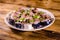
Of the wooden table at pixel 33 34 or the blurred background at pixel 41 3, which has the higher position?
the blurred background at pixel 41 3

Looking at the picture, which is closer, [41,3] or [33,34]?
[33,34]

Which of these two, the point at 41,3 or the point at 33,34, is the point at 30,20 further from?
the point at 41,3

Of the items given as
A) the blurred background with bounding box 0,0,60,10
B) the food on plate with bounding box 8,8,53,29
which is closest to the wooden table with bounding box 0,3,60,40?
the food on plate with bounding box 8,8,53,29

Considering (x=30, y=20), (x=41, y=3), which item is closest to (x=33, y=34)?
(x=30, y=20)

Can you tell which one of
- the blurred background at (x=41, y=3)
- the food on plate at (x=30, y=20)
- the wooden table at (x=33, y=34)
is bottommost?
the wooden table at (x=33, y=34)

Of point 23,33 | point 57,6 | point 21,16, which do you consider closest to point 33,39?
point 23,33

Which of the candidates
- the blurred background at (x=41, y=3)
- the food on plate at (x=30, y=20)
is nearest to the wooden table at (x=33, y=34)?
the food on plate at (x=30, y=20)

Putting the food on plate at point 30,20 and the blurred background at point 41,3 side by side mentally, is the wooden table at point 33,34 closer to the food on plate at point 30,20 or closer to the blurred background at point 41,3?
the food on plate at point 30,20

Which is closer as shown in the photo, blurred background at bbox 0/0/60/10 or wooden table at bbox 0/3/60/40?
wooden table at bbox 0/3/60/40

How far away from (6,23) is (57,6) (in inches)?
21.5

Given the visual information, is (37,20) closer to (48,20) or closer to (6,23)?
(48,20)

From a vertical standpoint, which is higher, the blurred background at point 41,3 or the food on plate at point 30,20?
the blurred background at point 41,3

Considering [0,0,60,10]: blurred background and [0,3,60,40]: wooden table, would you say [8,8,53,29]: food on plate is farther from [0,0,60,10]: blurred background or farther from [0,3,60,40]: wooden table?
[0,0,60,10]: blurred background

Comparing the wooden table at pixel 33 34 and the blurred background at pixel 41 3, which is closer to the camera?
the wooden table at pixel 33 34
